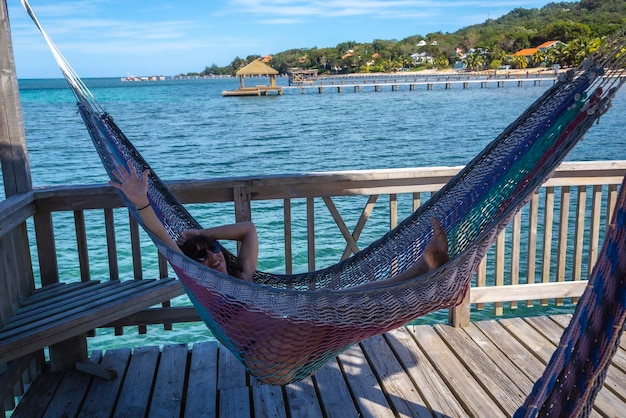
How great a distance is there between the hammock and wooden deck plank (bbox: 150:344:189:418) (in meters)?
0.54

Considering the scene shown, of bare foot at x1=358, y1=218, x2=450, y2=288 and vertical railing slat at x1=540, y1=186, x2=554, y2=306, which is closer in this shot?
bare foot at x1=358, y1=218, x2=450, y2=288

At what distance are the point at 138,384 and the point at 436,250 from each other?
118cm

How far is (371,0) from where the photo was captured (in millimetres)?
54188

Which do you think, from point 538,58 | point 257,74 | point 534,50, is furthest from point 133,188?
point 534,50

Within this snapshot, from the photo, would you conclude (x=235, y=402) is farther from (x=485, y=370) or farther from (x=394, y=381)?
(x=485, y=370)

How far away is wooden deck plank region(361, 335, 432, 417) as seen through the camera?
1.92 metres

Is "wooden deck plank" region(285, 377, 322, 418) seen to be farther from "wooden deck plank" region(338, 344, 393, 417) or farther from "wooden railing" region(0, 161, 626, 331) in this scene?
"wooden railing" region(0, 161, 626, 331)

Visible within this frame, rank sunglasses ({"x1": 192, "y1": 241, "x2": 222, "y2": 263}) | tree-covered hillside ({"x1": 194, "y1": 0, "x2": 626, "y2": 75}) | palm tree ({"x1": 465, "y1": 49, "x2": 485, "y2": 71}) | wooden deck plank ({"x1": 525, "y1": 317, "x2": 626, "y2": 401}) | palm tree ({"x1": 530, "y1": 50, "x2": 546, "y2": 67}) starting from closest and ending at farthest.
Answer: sunglasses ({"x1": 192, "y1": 241, "x2": 222, "y2": 263}), wooden deck plank ({"x1": 525, "y1": 317, "x2": 626, "y2": 401}), tree-covered hillside ({"x1": 194, "y1": 0, "x2": 626, "y2": 75}), palm tree ({"x1": 530, "y1": 50, "x2": 546, "y2": 67}), palm tree ({"x1": 465, "y1": 49, "x2": 485, "y2": 71})

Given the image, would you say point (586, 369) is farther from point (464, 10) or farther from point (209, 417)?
point (464, 10)

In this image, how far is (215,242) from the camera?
200cm

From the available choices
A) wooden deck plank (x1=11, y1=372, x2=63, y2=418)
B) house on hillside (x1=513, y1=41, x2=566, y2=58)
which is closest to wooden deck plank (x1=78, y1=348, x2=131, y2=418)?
wooden deck plank (x1=11, y1=372, x2=63, y2=418)

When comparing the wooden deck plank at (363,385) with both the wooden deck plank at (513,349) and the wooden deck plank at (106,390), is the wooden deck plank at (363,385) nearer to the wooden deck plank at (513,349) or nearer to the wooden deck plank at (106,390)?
the wooden deck plank at (513,349)

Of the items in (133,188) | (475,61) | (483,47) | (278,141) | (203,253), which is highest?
(483,47)

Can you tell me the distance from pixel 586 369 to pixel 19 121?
202 cm
